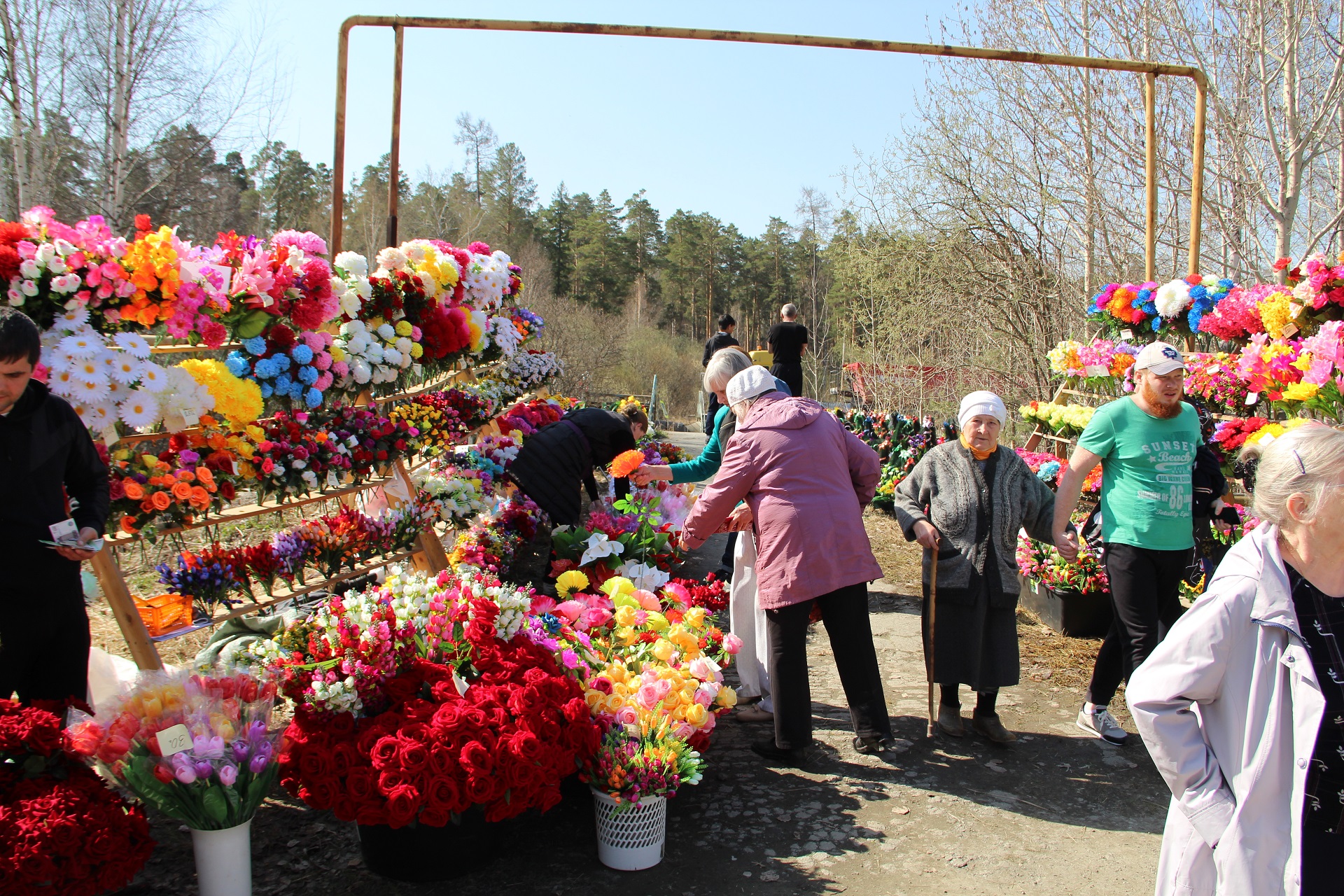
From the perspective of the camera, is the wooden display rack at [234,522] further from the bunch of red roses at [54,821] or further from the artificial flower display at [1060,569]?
the artificial flower display at [1060,569]

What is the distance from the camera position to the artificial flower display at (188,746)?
2.54 metres

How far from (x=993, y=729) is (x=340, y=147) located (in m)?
4.47

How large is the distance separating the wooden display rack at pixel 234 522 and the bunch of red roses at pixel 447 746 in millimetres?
1045

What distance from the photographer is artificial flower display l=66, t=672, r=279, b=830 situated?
8.32 ft

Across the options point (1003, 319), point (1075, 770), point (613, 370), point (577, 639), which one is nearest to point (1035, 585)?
point (1075, 770)

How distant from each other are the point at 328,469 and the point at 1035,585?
14.5 ft

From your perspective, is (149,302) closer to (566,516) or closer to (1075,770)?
(566,516)

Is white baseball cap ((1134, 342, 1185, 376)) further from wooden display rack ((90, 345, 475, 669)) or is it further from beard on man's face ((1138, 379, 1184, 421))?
wooden display rack ((90, 345, 475, 669))

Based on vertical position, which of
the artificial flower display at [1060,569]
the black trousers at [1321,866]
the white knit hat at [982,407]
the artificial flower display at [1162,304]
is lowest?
the artificial flower display at [1060,569]

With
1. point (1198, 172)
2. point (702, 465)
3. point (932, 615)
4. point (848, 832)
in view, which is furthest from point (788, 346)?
point (848, 832)

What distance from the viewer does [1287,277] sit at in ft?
17.2

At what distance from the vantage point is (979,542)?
4035 millimetres

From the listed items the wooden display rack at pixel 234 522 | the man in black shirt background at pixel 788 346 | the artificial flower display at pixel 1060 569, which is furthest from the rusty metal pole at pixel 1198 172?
the wooden display rack at pixel 234 522

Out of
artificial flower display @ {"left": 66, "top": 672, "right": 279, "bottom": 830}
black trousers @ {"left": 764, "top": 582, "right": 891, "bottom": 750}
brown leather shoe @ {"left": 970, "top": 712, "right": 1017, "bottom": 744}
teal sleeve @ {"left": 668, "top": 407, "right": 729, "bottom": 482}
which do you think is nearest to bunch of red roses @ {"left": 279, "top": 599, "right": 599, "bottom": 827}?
artificial flower display @ {"left": 66, "top": 672, "right": 279, "bottom": 830}
